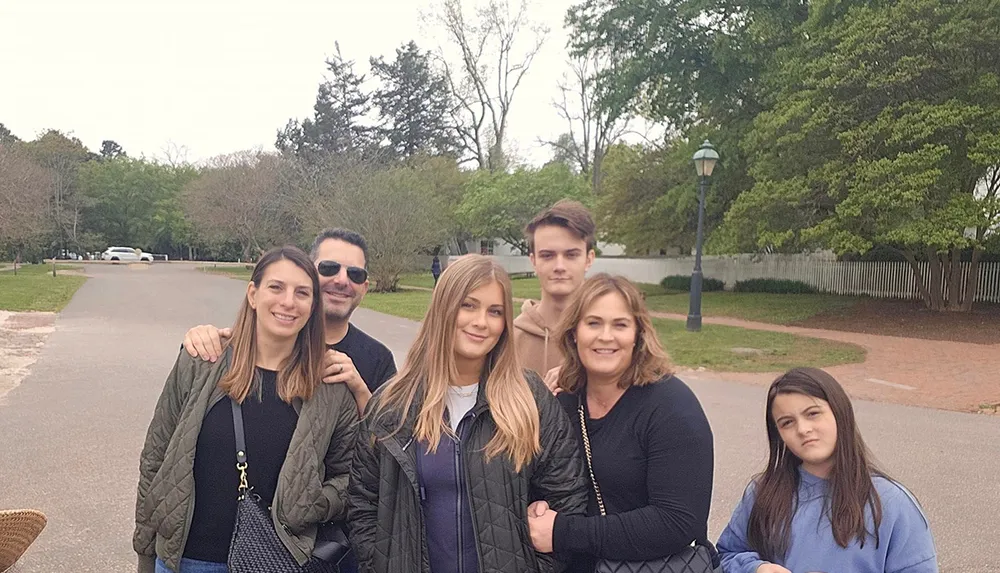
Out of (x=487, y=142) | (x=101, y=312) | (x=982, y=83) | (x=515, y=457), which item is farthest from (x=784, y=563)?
(x=487, y=142)

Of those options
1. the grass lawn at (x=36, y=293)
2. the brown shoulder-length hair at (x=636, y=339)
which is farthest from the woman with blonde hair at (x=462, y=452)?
the grass lawn at (x=36, y=293)

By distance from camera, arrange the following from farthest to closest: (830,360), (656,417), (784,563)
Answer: (830,360), (784,563), (656,417)

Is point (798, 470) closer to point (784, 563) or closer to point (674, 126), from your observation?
point (784, 563)

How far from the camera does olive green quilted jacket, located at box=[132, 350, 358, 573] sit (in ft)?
6.91

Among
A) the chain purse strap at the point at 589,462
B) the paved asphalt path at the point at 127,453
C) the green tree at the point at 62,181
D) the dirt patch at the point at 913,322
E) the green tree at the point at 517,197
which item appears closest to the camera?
the chain purse strap at the point at 589,462

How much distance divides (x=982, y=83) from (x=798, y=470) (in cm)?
1585

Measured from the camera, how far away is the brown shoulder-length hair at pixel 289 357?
2182mm

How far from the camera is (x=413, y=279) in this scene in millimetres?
38969

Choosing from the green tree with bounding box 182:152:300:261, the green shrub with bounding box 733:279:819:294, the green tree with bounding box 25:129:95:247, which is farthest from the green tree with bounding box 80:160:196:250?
the green shrub with bounding box 733:279:819:294

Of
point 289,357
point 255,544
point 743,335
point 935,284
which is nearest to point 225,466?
point 255,544

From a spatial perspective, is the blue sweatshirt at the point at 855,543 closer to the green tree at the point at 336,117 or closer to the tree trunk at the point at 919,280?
the tree trunk at the point at 919,280

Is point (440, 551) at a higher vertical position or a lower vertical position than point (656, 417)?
lower

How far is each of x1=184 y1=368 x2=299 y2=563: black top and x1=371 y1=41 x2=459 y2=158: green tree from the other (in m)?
53.1

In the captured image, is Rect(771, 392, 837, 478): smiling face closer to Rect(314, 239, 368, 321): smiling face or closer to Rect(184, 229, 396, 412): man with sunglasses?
Rect(184, 229, 396, 412): man with sunglasses
